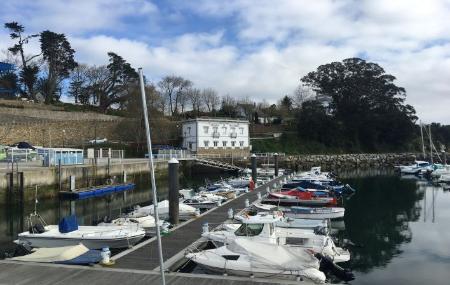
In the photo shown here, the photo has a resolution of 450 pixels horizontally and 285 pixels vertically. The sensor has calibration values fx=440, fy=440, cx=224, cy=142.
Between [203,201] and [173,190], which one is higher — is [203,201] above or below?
below

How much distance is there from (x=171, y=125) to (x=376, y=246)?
210 ft

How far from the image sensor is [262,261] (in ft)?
47.4

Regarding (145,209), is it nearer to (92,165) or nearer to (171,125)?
(92,165)

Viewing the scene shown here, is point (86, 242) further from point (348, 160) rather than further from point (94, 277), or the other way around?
point (348, 160)

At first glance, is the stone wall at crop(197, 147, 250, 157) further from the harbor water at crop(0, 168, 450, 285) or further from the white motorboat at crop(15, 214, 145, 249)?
the white motorboat at crop(15, 214, 145, 249)

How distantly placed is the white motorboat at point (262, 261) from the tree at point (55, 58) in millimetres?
84208

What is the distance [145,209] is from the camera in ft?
91.2

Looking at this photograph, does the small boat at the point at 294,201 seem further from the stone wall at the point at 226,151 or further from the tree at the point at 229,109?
the tree at the point at 229,109

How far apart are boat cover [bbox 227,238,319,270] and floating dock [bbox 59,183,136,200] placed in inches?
1013

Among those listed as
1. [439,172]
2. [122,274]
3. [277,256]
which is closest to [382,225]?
[277,256]

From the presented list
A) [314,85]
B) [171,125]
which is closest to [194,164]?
[171,125]

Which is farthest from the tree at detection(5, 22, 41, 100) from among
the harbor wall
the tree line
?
the harbor wall

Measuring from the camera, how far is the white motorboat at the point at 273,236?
58.5 ft

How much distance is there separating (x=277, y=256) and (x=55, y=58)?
87803 millimetres
